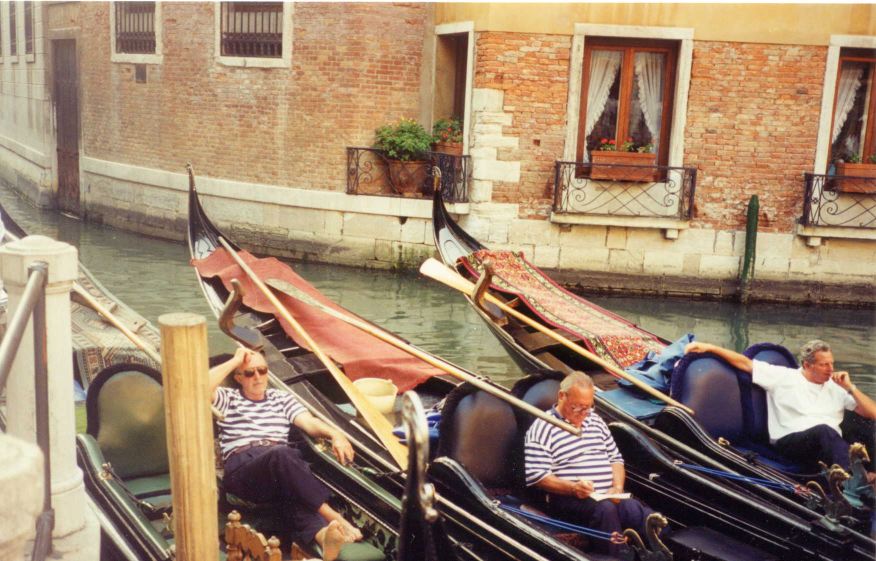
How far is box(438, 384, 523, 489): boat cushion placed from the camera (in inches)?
99.4

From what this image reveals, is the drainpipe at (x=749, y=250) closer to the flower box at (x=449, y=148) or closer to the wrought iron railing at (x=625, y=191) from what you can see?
the wrought iron railing at (x=625, y=191)

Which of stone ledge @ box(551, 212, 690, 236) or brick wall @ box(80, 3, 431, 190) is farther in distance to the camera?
brick wall @ box(80, 3, 431, 190)

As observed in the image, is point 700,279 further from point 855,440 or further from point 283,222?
point 855,440

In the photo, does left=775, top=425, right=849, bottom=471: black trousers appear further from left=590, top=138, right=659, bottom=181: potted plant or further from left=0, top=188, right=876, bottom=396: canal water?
left=590, top=138, right=659, bottom=181: potted plant

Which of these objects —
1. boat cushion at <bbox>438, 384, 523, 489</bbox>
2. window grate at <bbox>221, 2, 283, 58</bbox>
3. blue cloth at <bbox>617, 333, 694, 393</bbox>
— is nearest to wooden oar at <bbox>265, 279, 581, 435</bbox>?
boat cushion at <bbox>438, 384, 523, 489</bbox>

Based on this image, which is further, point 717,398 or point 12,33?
point 12,33

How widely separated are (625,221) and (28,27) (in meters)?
8.39

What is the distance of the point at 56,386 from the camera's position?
166cm

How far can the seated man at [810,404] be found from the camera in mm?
2873

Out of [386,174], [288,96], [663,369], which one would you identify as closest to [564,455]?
[663,369]

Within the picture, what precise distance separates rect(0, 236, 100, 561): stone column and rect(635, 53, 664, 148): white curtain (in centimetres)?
577

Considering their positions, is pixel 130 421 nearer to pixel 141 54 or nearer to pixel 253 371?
pixel 253 371

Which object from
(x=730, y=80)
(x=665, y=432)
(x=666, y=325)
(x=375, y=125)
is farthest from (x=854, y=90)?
(x=665, y=432)

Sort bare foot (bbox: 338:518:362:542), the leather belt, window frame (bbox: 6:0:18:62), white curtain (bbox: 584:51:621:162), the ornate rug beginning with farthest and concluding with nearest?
window frame (bbox: 6:0:18:62) → white curtain (bbox: 584:51:621:162) → the ornate rug → the leather belt → bare foot (bbox: 338:518:362:542)
